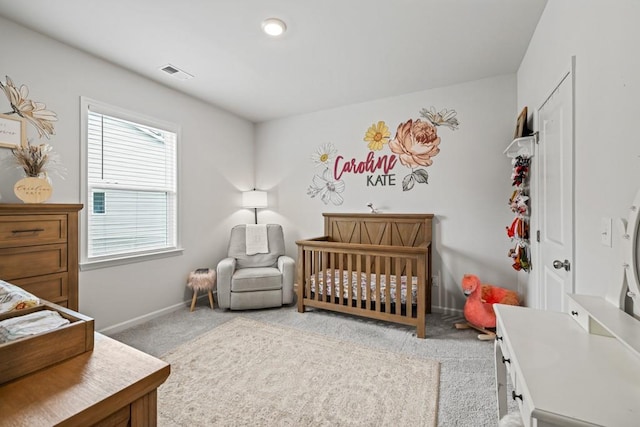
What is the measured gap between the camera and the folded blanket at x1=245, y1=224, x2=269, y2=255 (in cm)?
361

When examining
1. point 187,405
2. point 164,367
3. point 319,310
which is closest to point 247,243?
point 319,310

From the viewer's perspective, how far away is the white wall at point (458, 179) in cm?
293

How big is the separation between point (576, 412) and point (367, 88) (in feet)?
10.4

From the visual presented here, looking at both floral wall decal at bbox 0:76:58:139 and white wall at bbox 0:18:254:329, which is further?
white wall at bbox 0:18:254:329

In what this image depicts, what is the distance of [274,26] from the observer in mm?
2086

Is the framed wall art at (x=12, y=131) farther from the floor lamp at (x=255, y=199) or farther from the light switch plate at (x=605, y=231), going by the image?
the light switch plate at (x=605, y=231)

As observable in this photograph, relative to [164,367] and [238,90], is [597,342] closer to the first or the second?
[164,367]

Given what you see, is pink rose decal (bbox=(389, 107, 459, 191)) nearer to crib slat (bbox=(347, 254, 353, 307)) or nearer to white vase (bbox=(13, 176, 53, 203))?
crib slat (bbox=(347, 254, 353, 307))

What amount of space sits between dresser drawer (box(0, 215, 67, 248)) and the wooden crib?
6.45ft

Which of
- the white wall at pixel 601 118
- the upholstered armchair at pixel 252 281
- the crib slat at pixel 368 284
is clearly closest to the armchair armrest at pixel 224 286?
the upholstered armchair at pixel 252 281

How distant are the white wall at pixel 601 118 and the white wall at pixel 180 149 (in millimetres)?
3369

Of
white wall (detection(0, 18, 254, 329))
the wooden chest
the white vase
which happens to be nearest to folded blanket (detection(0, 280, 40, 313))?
the wooden chest

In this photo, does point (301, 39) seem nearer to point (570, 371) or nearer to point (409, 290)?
point (409, 290)

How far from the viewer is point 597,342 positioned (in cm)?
91
